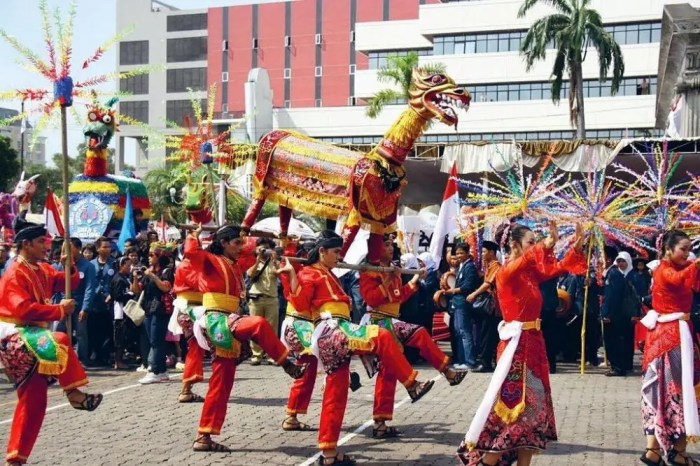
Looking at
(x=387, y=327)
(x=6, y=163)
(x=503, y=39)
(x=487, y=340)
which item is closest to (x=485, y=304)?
(x=487, y=340)

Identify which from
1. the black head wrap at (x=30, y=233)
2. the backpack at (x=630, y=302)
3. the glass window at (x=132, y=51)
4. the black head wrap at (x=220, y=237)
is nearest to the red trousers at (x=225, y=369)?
the black head wrap at (x=220, y=237)

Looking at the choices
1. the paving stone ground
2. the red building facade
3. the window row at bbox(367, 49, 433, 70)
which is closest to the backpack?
the paving stone ground

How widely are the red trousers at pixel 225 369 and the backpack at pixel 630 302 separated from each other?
698cm

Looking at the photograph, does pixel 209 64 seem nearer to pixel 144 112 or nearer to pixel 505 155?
pixel 144 112

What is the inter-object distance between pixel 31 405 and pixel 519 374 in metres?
3.55

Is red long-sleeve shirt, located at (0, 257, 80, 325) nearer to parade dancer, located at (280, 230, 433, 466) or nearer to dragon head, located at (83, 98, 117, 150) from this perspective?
parade dancer, located at (280, 230, 433, 466)

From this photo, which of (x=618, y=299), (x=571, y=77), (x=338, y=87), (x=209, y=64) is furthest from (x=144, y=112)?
(x=618, y=299)

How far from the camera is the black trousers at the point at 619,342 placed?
14.0 meters

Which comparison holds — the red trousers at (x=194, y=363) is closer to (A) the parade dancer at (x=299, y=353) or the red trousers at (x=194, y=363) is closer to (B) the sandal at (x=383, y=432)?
(A) the parade dancer at (x=299, y=353)

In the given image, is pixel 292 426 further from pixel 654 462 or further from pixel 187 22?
pixel 187 22

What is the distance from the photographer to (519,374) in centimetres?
732

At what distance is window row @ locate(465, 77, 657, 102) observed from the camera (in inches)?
1869

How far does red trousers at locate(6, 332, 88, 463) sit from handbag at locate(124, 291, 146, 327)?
6.20 meters

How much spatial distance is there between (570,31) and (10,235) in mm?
23612
